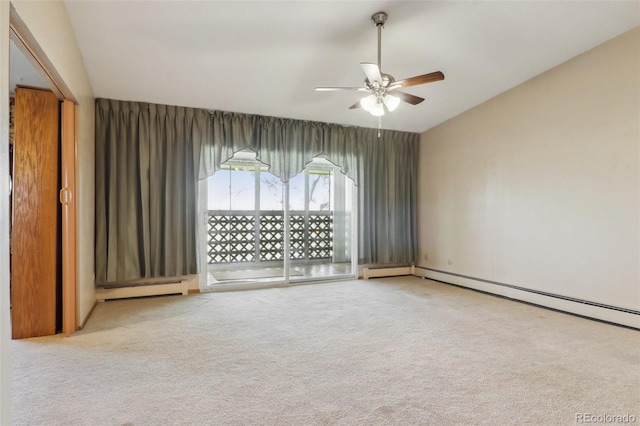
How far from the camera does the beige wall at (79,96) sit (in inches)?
→ 72.1

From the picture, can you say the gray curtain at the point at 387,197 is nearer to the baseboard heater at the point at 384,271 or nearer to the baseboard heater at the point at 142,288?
the baseboard heater at the point at 384,271

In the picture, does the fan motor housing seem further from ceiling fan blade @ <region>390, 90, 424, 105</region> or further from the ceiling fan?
ceiling fan blade @ <region>390, 90, 424, 105</region>

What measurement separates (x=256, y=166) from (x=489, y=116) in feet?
10.8

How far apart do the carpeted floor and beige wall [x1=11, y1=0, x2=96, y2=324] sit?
1.62 feet

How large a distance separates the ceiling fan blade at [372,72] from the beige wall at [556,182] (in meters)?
2.19

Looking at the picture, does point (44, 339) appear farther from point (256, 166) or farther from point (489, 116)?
point (489, 116)

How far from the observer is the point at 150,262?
389 cm

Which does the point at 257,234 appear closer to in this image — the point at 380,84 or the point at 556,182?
the point at 380,84

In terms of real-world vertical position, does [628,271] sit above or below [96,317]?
above

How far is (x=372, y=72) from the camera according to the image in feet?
8.57

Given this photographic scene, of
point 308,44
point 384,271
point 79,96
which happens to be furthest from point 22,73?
point 384,271

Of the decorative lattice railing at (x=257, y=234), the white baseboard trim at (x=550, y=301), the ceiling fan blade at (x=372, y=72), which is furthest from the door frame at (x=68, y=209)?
the white baseboard trim at (x=550, y=301)

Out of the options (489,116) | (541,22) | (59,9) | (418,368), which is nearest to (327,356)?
(418,368)

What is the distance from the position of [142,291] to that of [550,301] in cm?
461
